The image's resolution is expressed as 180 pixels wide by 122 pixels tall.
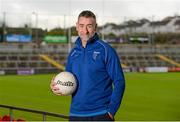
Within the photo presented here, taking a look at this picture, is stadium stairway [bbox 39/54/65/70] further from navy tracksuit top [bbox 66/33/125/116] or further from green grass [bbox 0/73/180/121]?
navy tracksuit top [bbox 66/33/125/116]

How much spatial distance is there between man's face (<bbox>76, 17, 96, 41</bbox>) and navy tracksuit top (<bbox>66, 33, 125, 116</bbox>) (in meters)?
0.06

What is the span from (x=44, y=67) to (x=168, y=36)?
56.3 m

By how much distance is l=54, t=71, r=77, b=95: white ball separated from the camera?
4.95 meters

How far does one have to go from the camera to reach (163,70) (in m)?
A: 54.8

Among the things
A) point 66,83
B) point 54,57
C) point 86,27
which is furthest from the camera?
point 54,57

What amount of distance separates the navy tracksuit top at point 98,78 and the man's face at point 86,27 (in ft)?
0.18

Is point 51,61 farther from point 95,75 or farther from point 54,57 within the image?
point 95,75

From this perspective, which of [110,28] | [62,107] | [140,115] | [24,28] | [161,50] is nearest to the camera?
[140,115]

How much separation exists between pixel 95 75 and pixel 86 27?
1.57ft

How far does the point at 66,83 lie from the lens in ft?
16.6

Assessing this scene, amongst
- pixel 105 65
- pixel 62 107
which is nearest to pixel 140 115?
pixel 62 107

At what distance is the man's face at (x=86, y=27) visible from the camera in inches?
191

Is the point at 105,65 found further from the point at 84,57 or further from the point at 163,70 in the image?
the point at 163,70

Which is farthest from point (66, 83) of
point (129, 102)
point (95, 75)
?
point (129, 102)
